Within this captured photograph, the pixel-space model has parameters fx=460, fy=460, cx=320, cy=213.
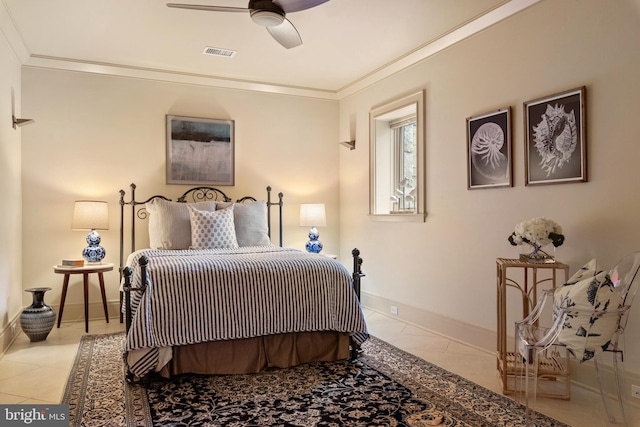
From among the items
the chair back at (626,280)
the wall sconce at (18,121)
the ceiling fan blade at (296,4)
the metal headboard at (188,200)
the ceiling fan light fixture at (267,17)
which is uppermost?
the ceiling fan blade at (296,4)

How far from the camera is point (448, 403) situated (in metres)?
2.61

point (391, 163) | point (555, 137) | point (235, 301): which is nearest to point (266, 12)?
point (235, 301)

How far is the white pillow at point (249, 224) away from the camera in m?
4.75

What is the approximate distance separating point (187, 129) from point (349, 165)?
200cm

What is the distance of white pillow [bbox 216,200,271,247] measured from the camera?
475 cm

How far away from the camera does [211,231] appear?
14.4ft

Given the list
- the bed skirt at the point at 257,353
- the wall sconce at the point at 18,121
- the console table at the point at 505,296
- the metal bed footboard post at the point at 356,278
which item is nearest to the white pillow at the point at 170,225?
the wall sconce at the point at 18,121

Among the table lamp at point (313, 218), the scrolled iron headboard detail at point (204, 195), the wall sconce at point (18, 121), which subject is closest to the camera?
the wall sconce at point (18, 121)

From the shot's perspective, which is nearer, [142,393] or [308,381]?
[142,393]

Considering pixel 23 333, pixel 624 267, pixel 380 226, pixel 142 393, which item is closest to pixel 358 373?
pixel 142 393

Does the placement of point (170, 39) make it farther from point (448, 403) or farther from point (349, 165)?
point (448, 403)

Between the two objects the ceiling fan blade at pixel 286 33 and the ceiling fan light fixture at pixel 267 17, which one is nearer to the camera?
the ceiling fan light fixture at pixel 267 17

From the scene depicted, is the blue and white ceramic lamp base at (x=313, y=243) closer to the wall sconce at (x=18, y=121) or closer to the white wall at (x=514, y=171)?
the white wall at (x=514, y=171)

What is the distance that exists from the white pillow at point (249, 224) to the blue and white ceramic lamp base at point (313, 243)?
0.62 m
